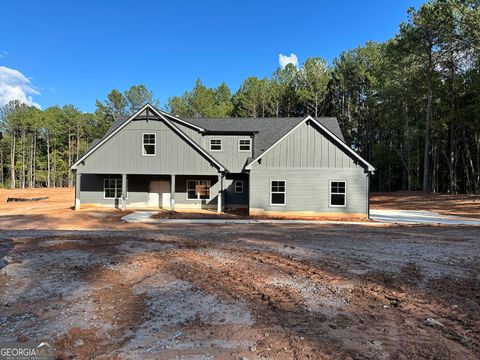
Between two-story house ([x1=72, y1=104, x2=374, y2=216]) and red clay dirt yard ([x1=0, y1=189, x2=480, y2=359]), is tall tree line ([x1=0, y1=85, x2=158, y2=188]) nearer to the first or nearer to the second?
two-story house ([x1=72, y1=104, x2=374, y2=216])

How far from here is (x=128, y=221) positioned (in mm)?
15562

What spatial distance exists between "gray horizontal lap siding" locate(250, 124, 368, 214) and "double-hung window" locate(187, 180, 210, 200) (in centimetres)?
461

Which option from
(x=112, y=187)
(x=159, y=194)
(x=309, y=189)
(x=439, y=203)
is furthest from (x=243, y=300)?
(x=439, y=203)

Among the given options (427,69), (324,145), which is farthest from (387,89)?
(324,145)

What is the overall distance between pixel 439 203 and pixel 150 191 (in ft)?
69.5

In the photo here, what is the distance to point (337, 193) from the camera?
17.8m

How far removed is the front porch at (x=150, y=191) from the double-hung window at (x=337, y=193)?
7.50 meters

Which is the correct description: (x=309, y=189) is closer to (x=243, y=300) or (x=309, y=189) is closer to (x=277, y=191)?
(x=277, y=191)

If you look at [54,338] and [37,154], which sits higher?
[37,154]

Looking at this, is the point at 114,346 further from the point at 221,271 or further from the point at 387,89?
the point at 387,89

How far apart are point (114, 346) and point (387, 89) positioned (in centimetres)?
4011

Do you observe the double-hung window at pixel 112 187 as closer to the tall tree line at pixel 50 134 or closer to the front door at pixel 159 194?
the front door at pixel 159 194

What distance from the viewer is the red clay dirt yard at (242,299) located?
3547mm

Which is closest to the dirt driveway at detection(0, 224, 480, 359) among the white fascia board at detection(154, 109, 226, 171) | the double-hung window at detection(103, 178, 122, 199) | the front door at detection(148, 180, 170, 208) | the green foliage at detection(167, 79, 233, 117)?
the white fascia board at detection(154, 109, 226, 171)
